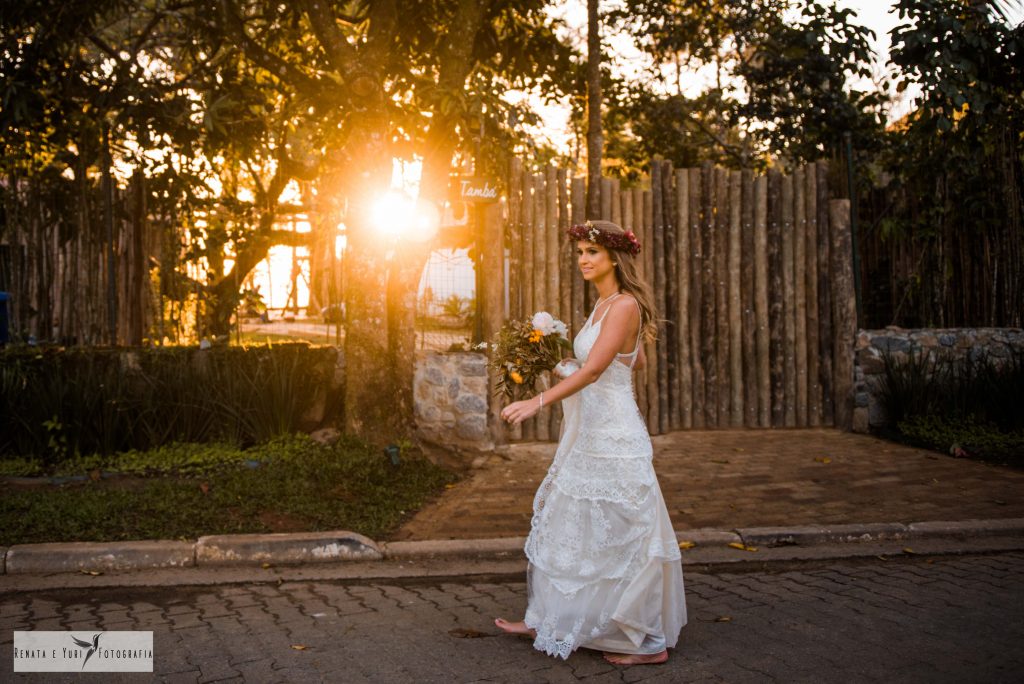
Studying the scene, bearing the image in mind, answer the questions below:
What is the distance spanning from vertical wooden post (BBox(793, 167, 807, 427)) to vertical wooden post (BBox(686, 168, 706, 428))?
1094mm

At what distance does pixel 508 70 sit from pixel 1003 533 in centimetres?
662

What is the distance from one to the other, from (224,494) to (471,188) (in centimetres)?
412

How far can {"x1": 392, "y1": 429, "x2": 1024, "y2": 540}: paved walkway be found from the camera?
19.5 feet

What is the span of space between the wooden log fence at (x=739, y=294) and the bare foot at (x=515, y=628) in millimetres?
4429

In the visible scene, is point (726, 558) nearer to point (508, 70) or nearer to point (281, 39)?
point (508, 70)

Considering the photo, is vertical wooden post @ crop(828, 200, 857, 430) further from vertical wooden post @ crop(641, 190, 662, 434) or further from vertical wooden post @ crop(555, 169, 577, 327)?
vertical wooden post @ crop(555, 169, 577, 327)

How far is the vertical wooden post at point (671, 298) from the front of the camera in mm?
8688

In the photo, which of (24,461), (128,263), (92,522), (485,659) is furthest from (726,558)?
(128,263)

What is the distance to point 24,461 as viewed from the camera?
7082 millimetres

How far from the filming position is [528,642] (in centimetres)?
391

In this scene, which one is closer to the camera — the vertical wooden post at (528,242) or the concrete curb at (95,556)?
the concrete curb at (95,556)

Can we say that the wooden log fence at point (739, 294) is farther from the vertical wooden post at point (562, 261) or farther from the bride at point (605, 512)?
the bride at point (605, 512)

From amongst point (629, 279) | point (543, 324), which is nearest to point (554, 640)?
→ point (543, 324)

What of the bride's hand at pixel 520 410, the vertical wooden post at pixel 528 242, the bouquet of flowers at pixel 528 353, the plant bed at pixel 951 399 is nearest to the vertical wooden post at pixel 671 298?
the vertical wooden post at pixel 528 242
